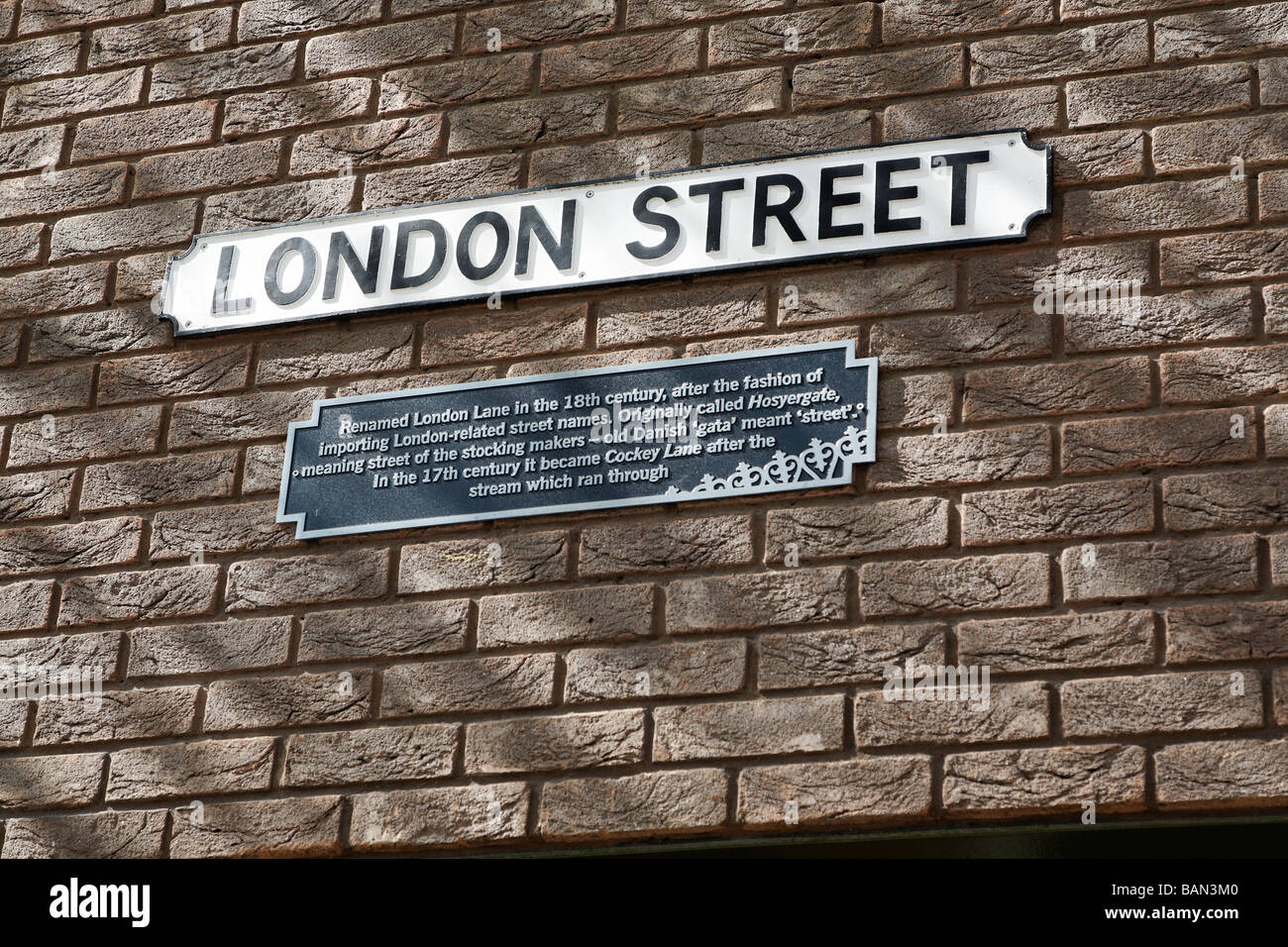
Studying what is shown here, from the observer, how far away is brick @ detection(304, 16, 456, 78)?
474 cm

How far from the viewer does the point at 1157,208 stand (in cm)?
397

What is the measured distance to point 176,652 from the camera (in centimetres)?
418

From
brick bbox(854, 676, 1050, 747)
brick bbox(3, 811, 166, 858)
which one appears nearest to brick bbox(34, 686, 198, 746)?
brick bbox(3, 811, 166, 858)

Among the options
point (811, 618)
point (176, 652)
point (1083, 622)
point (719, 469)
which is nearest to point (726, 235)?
point (719, 469)

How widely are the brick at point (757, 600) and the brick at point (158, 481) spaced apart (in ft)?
3.87

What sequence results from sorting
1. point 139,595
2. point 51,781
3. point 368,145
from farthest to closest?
point 368,145, point 139,595, point 51,781

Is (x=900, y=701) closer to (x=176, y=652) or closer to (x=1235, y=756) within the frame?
(x=1235, y=756)

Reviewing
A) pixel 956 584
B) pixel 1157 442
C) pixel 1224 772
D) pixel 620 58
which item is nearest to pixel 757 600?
pixel 956 584

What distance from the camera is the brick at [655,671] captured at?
3.76 m

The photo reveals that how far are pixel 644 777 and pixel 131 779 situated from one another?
118 cm

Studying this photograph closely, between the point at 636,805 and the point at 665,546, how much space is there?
1.86 ft

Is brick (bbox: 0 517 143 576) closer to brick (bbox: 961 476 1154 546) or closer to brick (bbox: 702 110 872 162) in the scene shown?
brick (bbox: 702 110 872 162)

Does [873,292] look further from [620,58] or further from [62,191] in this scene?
[62,191]

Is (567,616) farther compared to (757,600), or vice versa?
(567,616)
